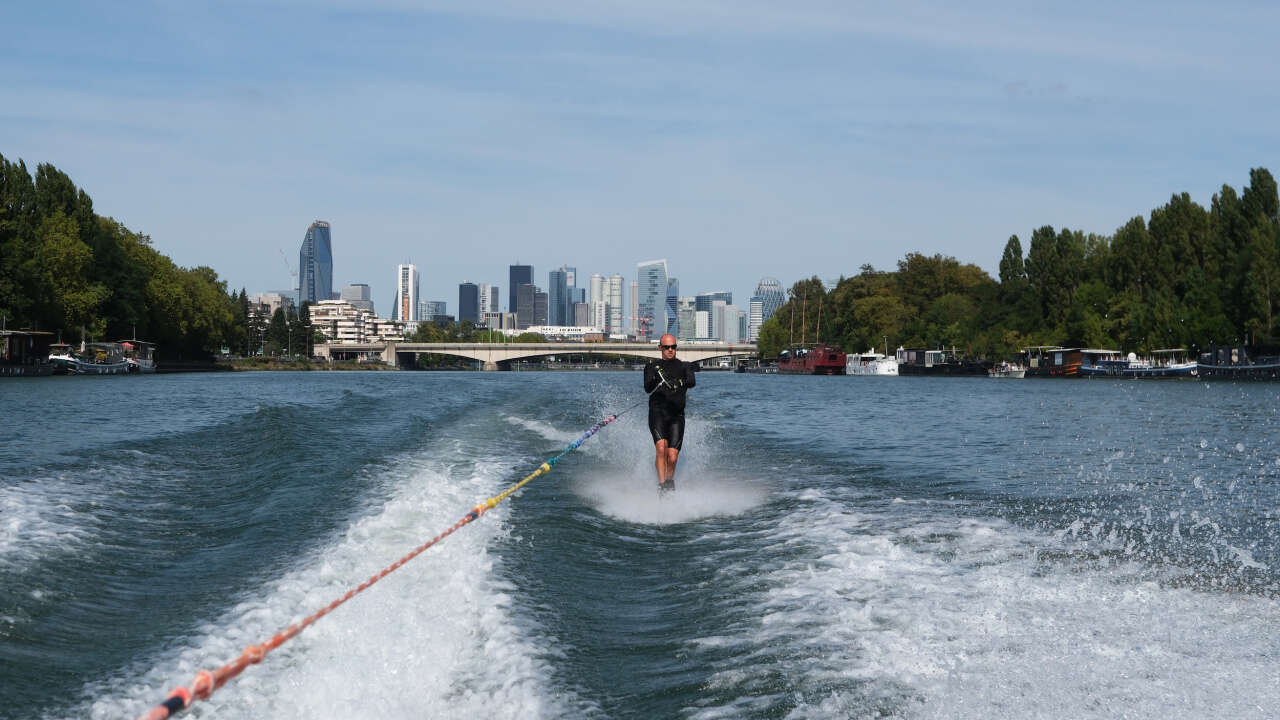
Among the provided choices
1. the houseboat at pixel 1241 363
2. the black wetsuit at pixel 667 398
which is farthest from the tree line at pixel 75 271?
the houseboat at pixel 1241 363

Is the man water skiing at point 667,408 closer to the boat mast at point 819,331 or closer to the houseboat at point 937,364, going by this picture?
the houseboat at point 937,364

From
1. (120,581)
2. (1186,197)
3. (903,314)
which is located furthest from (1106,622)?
(903,314)

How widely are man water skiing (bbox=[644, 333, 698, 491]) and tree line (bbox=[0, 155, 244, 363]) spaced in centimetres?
6638

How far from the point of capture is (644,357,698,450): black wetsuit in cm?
1263

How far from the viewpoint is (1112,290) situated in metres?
93.5

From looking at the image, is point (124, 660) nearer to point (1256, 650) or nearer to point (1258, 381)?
point (1256, 650)

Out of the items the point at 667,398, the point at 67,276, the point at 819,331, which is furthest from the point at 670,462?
the point at 819,331

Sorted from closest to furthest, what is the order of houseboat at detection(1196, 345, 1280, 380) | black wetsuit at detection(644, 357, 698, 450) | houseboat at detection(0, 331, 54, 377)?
black wetsuit at detection(644, 357, 698, 450) → houseboat at detection(0, 331, 54, 377) → houseboat at detection(1196, 345, 1280, 380)

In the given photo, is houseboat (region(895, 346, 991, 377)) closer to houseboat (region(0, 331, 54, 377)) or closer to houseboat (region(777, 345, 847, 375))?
houseboat (region(777, 345, 847, 375))

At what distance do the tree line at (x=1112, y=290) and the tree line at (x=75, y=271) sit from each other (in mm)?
85090

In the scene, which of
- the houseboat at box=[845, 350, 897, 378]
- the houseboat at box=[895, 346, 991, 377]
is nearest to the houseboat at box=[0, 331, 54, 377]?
the houseboat at box=[845, 350, 897, 378]

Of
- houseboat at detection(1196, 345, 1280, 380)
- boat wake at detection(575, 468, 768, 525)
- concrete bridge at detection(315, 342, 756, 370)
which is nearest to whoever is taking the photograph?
boat wake at detection(575, 468, 768, 525)

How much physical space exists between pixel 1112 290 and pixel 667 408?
9239 centimetres

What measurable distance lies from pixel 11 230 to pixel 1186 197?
89731 millimetres
